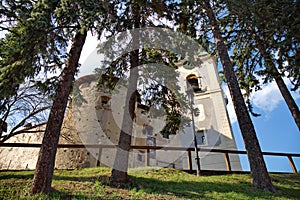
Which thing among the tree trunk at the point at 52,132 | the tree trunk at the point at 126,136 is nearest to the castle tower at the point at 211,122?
the tree trunk at the point at 126,136

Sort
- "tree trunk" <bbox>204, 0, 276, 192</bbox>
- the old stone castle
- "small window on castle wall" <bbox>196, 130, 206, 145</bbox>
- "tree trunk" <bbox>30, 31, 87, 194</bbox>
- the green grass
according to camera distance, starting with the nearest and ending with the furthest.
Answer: "tree trunk" <bbox>30, 31, 87, 194</bbox>
the green grass
"tree trunk" <bbox>204, 0, 276, 192</bbox>
the old stone castle
"small window on castle wall" <bbox>196, 130, 206, 145</bbox>

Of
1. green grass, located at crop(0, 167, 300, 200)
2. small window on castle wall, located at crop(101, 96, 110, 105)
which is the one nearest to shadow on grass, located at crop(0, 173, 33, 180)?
green grass, located at crop(0, 167, 300, 200)

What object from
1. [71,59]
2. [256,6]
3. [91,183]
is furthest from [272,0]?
[91,183]

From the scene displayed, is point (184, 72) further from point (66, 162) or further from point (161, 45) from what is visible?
point (66, 162)

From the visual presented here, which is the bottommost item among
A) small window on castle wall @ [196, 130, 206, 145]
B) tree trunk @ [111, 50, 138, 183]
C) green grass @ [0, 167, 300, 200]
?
green grass @ [0, 167, 300, 200]

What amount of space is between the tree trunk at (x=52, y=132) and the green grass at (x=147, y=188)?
0.33 meters

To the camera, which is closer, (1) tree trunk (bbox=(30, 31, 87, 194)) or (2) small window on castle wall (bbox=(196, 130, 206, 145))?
(1) tree trunk (bbox=(30, 31, 87, 194))

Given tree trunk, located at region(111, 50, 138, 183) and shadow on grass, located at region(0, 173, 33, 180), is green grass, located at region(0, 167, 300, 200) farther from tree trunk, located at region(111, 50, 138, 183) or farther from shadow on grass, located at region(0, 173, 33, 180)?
tree trunk, located at region(111, 50, 138, 183)

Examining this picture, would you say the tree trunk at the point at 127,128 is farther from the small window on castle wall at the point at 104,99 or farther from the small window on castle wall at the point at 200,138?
the small window on castle wall at the point at 200,138

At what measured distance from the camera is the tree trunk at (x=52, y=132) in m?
4.92

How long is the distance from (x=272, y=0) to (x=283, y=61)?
10.1 feet

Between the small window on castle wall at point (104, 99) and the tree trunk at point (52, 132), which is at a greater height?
the small window on castle wall at point (104, 99)

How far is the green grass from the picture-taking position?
5.05 metres

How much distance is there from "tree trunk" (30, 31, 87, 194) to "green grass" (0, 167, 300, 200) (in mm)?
326
